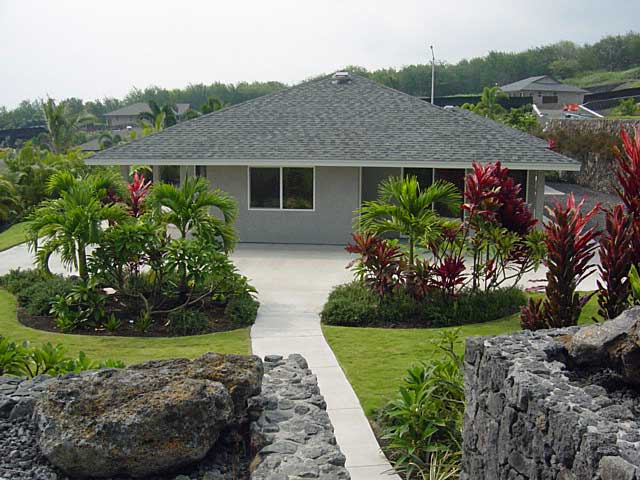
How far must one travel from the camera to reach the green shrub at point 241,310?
1202 cm

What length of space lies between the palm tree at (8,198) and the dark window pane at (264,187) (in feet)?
32.5

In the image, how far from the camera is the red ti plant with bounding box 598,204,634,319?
7000 mm

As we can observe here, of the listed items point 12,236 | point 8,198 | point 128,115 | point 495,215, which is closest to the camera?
point 495,215

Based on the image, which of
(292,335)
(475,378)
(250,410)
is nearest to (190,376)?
(250,410)

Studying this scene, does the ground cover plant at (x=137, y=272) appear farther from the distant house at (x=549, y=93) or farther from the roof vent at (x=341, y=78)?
the distant house at (x=549, y=93)

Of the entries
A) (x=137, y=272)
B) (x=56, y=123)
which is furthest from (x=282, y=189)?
(x=56, y=123)

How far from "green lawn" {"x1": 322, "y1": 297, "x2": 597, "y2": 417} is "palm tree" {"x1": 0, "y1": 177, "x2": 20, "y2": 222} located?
17205 millimetres

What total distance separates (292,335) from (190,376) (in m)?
4.95

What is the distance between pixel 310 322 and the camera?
12.1 meters

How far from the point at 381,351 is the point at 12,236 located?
49.0ft

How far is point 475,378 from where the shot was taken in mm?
5832

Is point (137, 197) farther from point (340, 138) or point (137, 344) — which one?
point (340, 138)

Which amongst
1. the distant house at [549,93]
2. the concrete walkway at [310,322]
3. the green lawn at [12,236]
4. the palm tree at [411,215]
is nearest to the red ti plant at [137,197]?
the concrete walkway at [310,322]

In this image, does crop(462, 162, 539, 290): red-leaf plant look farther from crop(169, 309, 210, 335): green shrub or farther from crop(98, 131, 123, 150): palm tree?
crop(98, 131, 123, 150): palm tree
